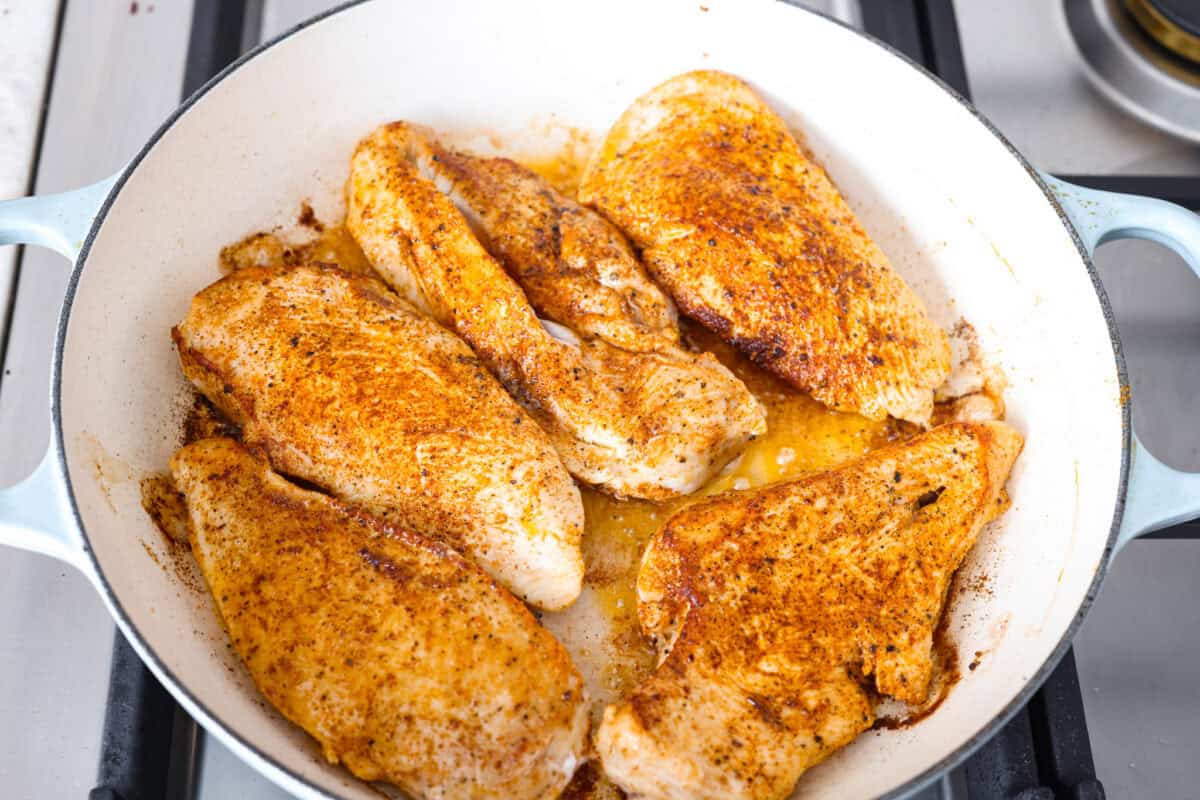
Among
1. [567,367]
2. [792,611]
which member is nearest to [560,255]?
[567,367]

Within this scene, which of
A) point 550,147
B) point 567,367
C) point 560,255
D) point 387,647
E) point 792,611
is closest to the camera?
point 387,647

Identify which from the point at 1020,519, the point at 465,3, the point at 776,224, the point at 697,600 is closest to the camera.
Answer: the point at 697,600

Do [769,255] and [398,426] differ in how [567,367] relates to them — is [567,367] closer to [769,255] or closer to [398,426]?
[398,426]

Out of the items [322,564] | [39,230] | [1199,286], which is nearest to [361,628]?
[322,564]

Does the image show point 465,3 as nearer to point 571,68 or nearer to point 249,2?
point 571,68

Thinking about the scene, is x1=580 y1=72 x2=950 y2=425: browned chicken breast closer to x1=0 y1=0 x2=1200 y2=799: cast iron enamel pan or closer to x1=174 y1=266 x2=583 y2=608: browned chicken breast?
x1=0 y1=0 x2=1200 y2=799: cast iron enamel pan
